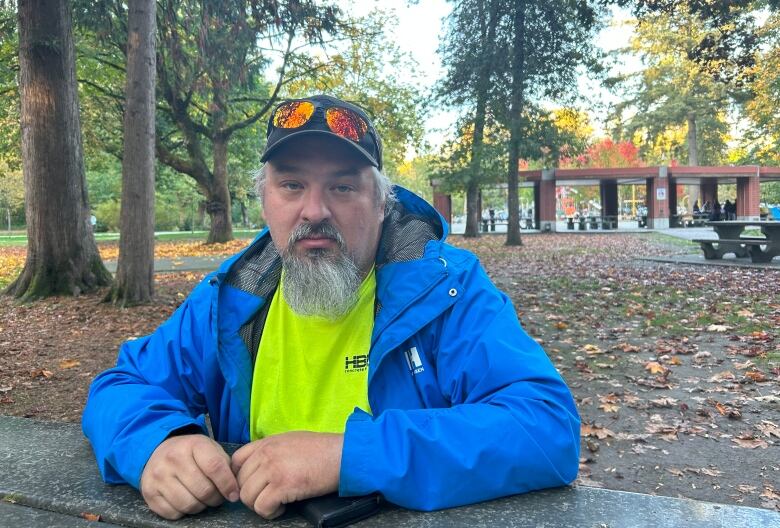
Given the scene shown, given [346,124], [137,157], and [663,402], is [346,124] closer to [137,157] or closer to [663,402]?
[663,402]

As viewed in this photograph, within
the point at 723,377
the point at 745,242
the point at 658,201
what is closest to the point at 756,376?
the point at 723,377

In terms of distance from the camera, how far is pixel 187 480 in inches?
50.2

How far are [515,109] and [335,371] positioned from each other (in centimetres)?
2094

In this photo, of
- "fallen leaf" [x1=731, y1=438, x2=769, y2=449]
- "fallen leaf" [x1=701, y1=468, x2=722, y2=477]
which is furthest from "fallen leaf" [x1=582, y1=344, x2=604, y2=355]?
"fallen leaf" [x1=701, y1=468, x2=722, y2=477]

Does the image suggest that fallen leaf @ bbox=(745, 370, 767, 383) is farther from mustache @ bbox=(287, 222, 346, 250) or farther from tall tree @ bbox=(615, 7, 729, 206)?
tall tree @ bbox=(615, 7, 729, 206)

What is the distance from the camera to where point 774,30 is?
27844 millimetres

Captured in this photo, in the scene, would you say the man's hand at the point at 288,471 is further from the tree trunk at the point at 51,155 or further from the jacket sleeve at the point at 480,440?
the tree trunk at the point at 51,155

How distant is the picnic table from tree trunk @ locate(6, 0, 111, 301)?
12944 millimetres

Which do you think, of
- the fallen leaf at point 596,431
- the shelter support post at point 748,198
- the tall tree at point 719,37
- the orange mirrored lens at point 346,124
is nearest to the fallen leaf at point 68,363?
the fallen leaf at point 596,431

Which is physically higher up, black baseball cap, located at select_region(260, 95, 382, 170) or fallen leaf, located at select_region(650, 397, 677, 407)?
black baseball cap, located at select_region(260, 95, 382, 170)

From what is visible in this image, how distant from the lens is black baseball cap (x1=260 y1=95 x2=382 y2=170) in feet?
5.97

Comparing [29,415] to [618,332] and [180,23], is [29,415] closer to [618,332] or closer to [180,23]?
[618,332]

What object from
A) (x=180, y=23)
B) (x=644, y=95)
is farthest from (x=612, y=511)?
(x=644, y=95)

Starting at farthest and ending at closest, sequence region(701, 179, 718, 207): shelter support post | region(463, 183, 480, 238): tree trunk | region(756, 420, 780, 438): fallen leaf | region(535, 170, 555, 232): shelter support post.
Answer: region(701, 179, 718, 207): shelter support post < region(535, 170, 555, 232): shelter support post < region(463, 183, 480, 238): tree trunk < region(756, 420, 780, 438): fallen leaf
